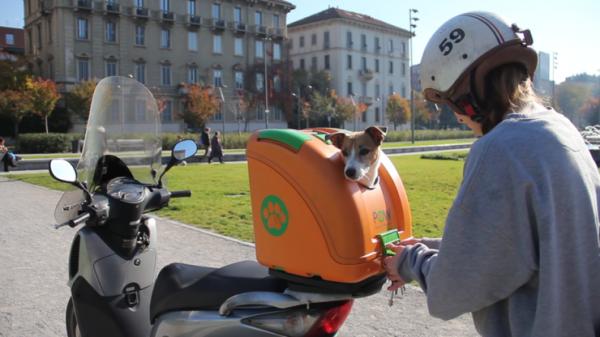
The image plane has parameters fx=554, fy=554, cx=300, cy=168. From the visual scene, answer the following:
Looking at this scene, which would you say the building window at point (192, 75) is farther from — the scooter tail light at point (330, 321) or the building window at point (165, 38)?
the scooter tail light at point (330, 321)

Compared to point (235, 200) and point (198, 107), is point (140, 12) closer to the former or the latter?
point (198, 107)

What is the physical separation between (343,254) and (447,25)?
3.14 ft

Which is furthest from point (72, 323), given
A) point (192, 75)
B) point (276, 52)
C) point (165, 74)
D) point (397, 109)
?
point (397, 109)

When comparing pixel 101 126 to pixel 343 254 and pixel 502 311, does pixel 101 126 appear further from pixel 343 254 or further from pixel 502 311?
pixel 502 311

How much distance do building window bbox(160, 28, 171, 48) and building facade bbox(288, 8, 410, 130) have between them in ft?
79.7

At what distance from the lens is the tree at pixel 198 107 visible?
53219 millimetres

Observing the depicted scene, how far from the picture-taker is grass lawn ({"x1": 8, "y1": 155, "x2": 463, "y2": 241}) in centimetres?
863

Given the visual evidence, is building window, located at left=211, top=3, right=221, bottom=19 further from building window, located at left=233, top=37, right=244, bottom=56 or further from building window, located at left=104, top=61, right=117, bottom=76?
building window, located at left=104, top=61, right=117, bottom=76

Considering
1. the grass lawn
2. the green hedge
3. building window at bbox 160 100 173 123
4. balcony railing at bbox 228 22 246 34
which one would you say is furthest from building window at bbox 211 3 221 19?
the grass lawn

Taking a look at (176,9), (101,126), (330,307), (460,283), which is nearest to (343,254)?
(330,307)

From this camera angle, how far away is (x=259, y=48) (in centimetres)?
6594

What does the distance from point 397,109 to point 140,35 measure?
121 ft

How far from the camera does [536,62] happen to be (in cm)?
190

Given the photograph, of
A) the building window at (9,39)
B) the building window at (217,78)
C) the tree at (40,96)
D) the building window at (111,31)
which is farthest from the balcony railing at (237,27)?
the building window at (9,39)
